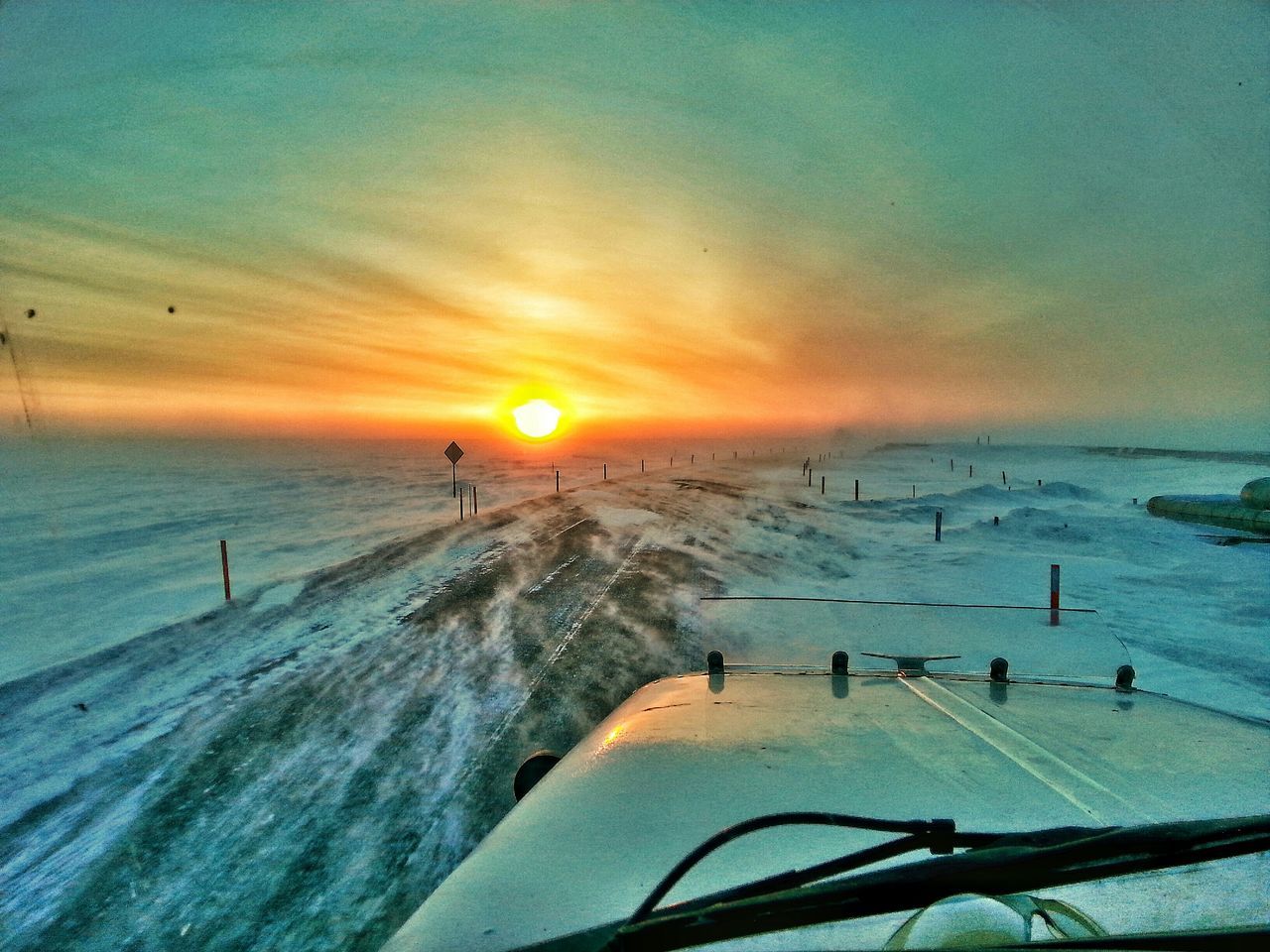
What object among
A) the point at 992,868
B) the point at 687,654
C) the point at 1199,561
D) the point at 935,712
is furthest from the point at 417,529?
the point at 1199,561

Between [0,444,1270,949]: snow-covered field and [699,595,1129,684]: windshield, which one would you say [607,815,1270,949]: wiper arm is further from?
[699,595,1129,684]: windshield

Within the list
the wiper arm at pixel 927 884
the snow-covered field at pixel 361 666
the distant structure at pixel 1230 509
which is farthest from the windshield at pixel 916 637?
the distant structure at pixel 1230 509

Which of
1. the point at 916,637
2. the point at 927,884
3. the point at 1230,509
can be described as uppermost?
the point at 927,884

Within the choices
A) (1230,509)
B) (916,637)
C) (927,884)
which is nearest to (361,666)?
(916,637)

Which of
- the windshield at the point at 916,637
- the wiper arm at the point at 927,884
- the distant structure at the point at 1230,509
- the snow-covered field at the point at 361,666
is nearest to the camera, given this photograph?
the wiper arm at the point at 927,884

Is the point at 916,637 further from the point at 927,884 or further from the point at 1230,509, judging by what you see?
the point at 1230,509

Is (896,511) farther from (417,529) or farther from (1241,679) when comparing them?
(417,529)

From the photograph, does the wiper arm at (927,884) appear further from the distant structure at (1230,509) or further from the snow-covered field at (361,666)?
the distant structure at (1230,509)
